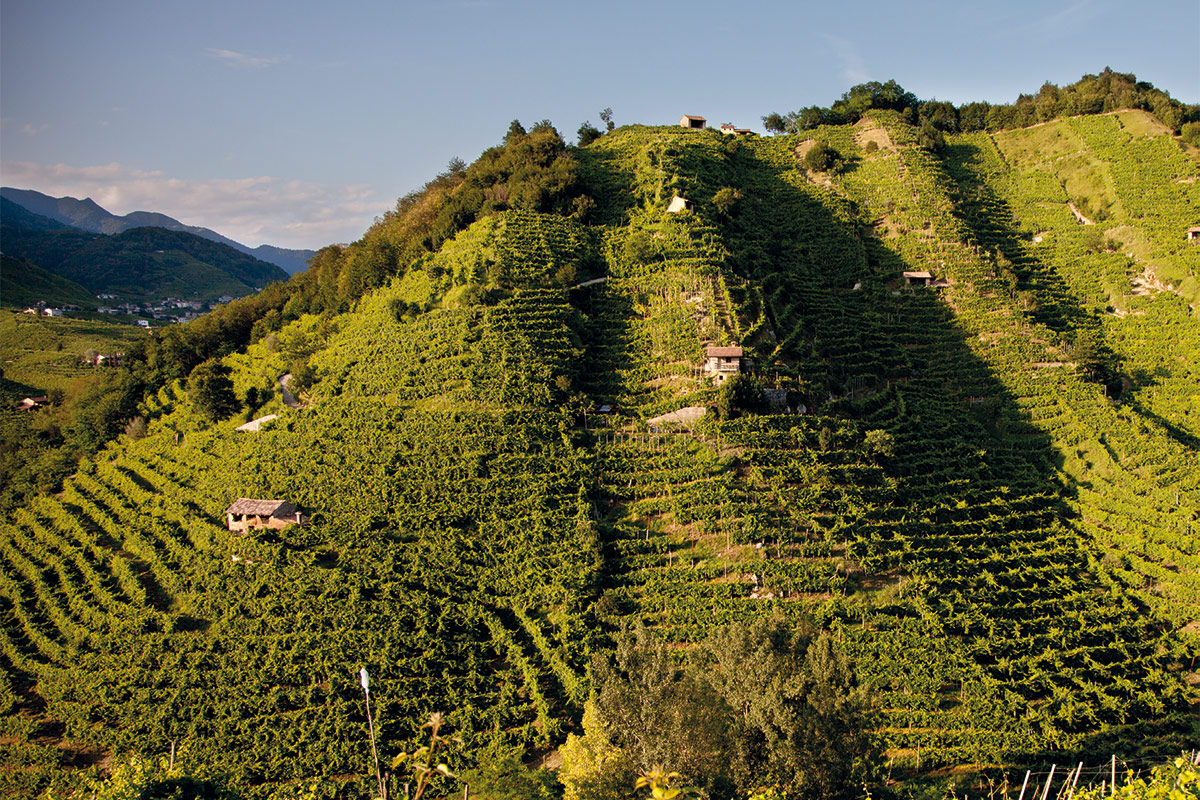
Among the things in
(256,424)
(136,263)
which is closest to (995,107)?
(256,424)

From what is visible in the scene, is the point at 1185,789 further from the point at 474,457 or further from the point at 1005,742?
the point at 474,457

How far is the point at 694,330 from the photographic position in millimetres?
36781

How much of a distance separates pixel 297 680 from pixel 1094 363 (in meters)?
41.2

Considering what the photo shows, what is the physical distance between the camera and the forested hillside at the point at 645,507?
2164cm

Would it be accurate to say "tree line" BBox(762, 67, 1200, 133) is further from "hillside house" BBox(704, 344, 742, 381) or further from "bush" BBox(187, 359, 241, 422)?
"bush" BBox(187, 359, 241, 422)

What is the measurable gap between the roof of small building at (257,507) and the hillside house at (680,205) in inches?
1190

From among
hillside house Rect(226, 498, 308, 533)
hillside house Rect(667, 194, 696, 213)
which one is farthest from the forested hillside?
hillside house Rect(667, 194, 696, 213)

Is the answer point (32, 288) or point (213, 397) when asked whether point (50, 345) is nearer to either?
point (32, 288)

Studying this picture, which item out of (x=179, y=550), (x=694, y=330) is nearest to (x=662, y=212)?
(x=694, y=330)

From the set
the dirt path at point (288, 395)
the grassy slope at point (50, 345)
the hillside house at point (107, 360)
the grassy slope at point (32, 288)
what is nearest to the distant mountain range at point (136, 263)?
the grassy slope at point (32, 288)

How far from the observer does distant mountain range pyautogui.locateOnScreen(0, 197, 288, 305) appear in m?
128

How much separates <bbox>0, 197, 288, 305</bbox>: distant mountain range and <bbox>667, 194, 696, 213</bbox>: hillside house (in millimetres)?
110521

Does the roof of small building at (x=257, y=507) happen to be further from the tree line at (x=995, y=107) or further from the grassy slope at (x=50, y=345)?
the tree line at (x=995, y=107)

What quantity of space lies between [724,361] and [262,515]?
21.9m
